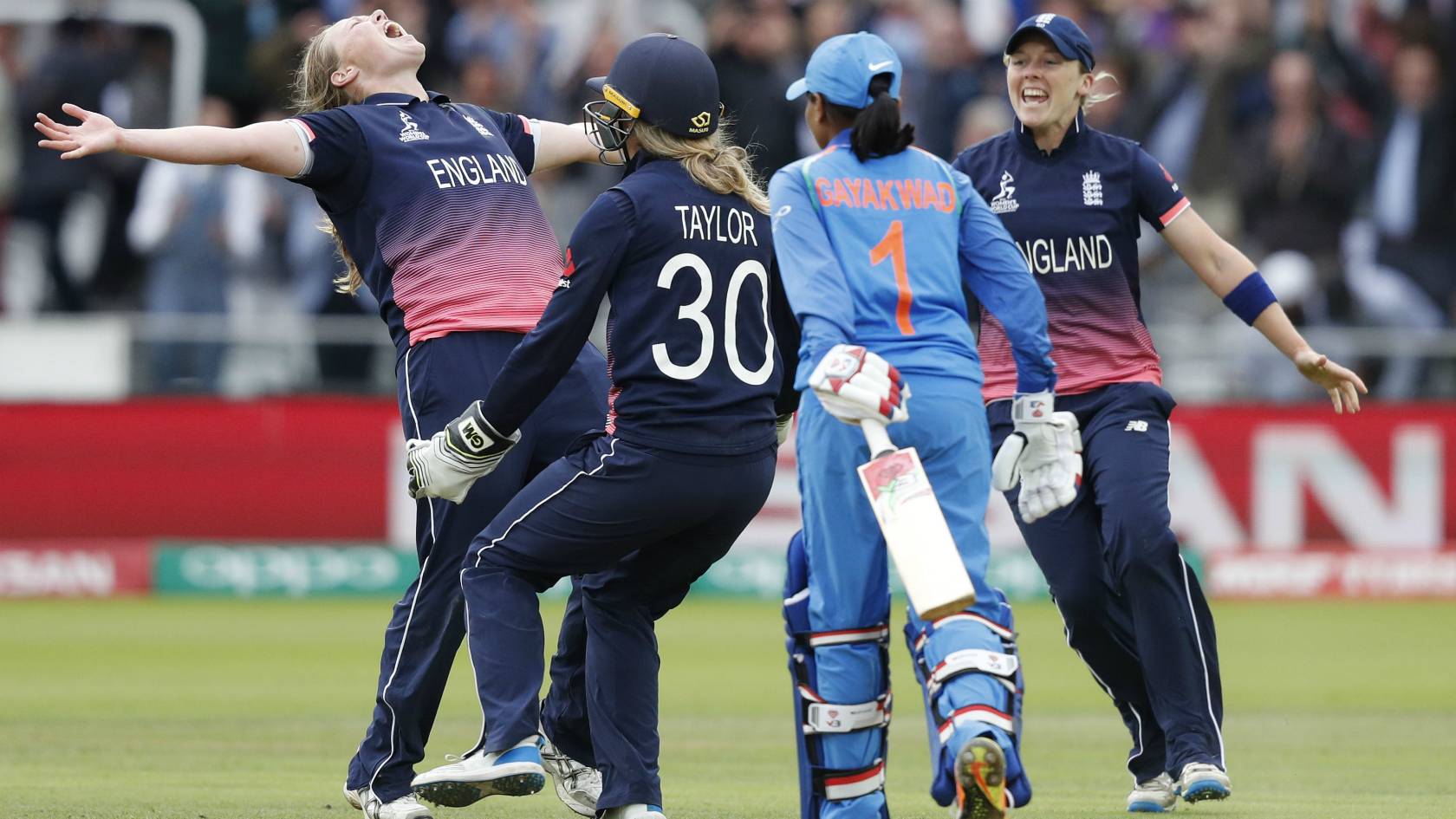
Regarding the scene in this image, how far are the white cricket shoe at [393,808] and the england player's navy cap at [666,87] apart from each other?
91.8 inches

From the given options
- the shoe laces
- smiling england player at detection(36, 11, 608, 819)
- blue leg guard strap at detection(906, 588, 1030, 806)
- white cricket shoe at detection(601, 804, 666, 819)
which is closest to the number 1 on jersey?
blue leg guard strap at detection(906, 588, 1030, 806)

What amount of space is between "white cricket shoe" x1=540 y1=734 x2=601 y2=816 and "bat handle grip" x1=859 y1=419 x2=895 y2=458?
1.90 m

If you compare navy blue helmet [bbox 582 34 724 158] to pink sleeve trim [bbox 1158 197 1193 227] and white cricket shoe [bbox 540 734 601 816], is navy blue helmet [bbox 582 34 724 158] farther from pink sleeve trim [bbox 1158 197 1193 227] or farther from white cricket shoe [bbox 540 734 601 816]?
white cricket shoe [bbox 540 734 601 816]

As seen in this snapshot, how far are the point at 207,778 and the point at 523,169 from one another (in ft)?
8.74

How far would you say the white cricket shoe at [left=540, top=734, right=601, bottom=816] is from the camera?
7574 millimetres

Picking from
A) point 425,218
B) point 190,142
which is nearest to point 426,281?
point 425,218

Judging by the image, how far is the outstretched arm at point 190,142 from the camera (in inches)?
270

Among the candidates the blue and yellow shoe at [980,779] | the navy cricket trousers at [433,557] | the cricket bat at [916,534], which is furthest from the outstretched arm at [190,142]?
the blue and yellow shoe at [980,779]

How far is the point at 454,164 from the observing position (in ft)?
24.6

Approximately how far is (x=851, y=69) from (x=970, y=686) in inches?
72.9

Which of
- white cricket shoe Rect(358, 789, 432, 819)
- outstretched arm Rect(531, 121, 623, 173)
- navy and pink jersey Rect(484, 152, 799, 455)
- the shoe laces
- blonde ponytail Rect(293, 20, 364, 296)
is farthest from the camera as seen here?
outstretched arm Rect(531, 121, 623, 173)

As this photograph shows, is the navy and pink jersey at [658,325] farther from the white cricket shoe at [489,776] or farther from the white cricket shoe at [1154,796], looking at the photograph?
the white cricket shoe at [1154,796]

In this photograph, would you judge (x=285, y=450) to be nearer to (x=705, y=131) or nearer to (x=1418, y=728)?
(x=1418, y=728)

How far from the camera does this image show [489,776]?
663 cm
